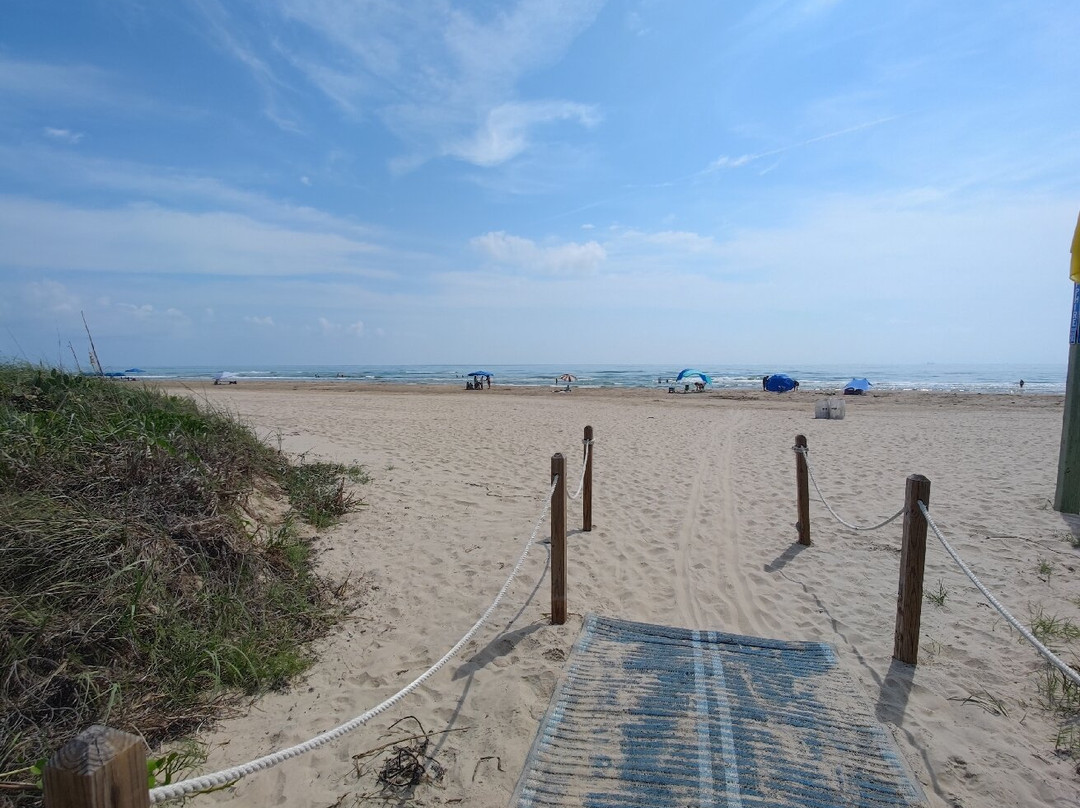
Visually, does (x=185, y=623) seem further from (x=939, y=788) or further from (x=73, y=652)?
(x=939, y=788)

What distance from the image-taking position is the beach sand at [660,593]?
9.34 feet

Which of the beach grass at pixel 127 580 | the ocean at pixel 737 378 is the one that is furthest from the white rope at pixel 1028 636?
the ocean at pixel 737 378

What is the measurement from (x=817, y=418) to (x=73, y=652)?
19562 mm

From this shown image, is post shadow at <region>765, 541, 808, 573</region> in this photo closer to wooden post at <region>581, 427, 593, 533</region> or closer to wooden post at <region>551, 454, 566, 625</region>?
wooden post at <region>581, 427, 593, 533</region>

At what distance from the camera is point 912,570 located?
3635mm

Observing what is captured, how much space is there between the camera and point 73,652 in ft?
9.38

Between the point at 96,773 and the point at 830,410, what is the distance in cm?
2023

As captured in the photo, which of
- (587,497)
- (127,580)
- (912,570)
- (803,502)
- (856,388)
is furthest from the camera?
(856,388)

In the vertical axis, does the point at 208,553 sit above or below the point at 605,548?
above

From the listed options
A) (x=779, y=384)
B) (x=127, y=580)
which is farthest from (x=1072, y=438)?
(x=779, y=384)

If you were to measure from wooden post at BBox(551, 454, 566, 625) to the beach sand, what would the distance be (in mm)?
148

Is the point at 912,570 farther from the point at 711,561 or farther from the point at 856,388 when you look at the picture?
the point at 856,388

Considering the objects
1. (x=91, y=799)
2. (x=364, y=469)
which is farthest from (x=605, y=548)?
(x=91, y=799)

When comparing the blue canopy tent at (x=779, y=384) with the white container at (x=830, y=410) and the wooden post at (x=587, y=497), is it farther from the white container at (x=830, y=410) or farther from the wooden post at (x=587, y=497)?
the wooden post at (x=587, y=497)
